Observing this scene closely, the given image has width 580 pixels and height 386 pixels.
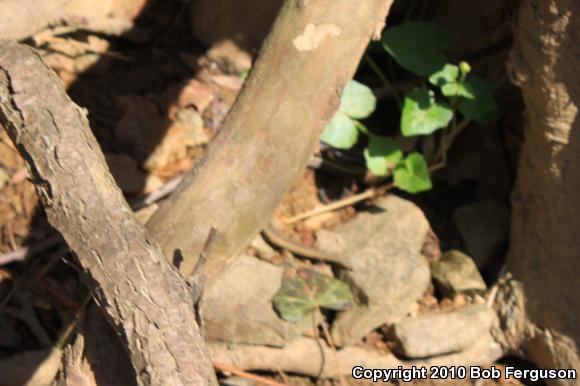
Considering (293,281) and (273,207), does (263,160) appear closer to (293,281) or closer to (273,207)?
(273,207)

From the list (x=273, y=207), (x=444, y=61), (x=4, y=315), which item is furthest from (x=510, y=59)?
(x=4, y=315)

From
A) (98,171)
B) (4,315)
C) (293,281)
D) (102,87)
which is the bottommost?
(4,315)

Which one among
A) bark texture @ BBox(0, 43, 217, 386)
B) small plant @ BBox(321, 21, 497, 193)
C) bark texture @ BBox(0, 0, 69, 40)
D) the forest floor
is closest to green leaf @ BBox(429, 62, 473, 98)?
small plant @ BBox(321, 21, 497, 193)

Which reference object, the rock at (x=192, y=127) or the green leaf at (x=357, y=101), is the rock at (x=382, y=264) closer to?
the green leaf at (x=357, y=101)

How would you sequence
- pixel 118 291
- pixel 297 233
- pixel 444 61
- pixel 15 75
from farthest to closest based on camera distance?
1. pixel 297 233
2. pixel 444 61
3. pixel 15 75
4. pixel 118 291

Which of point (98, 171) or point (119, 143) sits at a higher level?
point (98, 171)

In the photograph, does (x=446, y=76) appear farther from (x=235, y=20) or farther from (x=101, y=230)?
(x=101, y=230)

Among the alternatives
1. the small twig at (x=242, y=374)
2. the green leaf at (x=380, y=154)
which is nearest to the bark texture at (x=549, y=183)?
the green leaf at (x=380, y=154)
